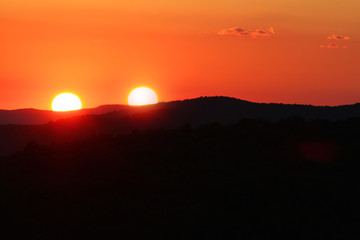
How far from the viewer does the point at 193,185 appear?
2389 cm

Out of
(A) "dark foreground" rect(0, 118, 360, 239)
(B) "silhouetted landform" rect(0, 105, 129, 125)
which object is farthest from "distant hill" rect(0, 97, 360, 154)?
(B) "silhouetted landform" rect(0, 105, 129, 125)

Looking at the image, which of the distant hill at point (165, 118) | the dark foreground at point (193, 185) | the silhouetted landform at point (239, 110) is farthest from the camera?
the silhouetted landform at point (239, 110)

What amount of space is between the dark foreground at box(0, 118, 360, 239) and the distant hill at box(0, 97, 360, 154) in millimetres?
17099

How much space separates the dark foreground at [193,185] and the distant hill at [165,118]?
673 inches

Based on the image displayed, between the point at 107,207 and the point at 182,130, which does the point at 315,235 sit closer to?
the point at 107,207

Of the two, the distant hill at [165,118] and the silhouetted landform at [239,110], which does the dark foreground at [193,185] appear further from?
the silhouetted landform at [239,110]

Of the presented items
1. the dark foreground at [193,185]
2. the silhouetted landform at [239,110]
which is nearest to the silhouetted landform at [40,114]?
the silhouetted landform at [239,110]

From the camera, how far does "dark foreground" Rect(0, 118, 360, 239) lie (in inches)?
822

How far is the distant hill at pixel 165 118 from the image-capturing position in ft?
157

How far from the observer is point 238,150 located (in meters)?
27.4

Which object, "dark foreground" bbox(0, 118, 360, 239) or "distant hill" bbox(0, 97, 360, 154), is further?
"distant hill" bbox(0, 97, 360, 154)

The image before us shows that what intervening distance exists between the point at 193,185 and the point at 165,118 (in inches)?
1012

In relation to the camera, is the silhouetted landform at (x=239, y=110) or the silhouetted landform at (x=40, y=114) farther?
the silhouetted landform at (x=40, y=114)

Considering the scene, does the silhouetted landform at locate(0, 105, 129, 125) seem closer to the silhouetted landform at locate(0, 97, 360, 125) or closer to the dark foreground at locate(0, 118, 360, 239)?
the silhouetted landform at locate(0, 97, 360, 125)
